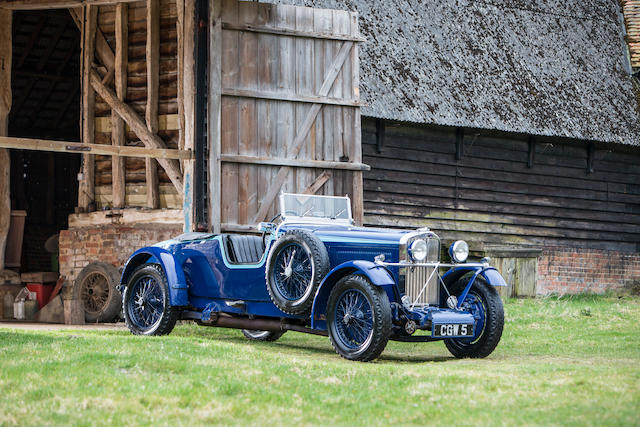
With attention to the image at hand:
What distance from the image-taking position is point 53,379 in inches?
272

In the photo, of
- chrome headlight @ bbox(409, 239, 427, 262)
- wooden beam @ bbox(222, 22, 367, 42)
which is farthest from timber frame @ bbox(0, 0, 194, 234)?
chrome headlight @ bbox(409, 239, 427, 262)

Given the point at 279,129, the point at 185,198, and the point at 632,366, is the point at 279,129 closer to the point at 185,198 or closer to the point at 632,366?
the point at 185,198

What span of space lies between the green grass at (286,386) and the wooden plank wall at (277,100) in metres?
4.45

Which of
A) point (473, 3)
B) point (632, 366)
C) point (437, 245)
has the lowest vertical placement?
point (632, 366)

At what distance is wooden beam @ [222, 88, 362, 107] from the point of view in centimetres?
1375

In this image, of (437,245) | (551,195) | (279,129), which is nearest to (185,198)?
(279,129)

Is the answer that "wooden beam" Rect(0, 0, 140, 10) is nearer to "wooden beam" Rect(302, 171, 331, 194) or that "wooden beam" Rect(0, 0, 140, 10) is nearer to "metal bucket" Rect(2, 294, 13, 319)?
"wooden beam" Rect(302, 171, 331, 194)

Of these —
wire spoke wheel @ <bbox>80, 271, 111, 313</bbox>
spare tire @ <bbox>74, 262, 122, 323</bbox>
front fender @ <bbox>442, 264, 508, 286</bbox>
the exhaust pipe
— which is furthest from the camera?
wire spoke wheel @ <bbox>80, 271, 111, 313</bbox>

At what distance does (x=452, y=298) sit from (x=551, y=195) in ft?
40.8

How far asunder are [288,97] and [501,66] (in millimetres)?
8089

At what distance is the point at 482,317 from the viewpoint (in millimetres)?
9539

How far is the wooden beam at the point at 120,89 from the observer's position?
15.3 metres

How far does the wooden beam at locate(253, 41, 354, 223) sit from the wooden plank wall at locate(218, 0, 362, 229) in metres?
0.04

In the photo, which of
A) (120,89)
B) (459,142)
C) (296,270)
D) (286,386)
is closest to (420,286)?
(296,270)
